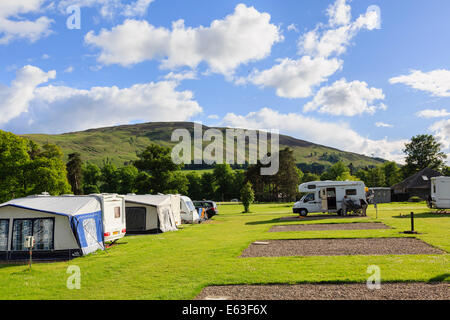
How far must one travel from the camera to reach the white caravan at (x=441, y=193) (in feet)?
88.9

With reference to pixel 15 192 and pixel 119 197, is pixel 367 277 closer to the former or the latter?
pixel 119 197

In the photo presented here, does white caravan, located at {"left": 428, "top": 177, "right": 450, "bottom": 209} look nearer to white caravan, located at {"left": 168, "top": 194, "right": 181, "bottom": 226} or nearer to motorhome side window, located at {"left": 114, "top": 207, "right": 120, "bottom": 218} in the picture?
white caravan, located at {"left": 168, "top": 194, "right": 181, "bottom": 226}

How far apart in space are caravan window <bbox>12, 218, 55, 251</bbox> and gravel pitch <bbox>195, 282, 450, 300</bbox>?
817cm

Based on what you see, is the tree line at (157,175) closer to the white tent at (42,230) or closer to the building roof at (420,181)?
the building roof at (420,181)

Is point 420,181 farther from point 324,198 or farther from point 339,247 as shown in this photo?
point 339,247

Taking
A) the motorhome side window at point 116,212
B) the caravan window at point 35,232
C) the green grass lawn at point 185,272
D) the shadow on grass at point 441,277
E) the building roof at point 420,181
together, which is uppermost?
the building roof at point 420,181

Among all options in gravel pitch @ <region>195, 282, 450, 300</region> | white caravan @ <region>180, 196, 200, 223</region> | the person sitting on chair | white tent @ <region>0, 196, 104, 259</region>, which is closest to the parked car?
white caravan @ <region>180, 196, 200, 223</region>

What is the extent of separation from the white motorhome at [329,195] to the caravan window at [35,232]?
746 inches

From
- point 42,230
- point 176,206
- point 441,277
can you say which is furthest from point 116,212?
point 441,277

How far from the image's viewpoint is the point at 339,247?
41.8 ft

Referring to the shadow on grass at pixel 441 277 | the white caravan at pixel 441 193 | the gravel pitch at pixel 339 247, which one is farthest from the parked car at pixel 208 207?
the shadow on grass at pixel 441 277

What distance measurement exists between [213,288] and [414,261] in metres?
5.88

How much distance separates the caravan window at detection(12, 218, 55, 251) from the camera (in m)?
13.1
